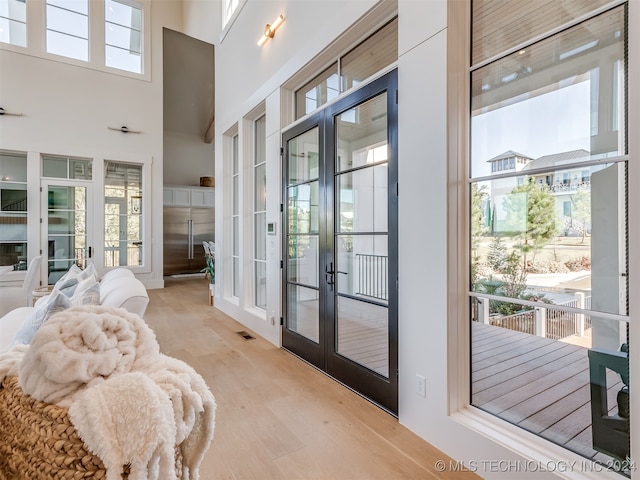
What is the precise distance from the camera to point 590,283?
139 cm

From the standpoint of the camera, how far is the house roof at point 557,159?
4.61ft

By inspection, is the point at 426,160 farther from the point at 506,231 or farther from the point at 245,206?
the point at 245,206

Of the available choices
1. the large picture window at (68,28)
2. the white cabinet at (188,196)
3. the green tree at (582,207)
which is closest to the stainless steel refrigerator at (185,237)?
the white cabinet at (188,196)

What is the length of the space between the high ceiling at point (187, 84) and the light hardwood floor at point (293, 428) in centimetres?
710

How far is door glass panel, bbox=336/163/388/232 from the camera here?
7.73 ft

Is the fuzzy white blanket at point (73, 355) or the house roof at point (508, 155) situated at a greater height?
the house roof at point (508, 155)

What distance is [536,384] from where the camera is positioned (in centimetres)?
163

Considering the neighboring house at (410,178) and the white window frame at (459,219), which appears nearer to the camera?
the neighboring house at (410,178)

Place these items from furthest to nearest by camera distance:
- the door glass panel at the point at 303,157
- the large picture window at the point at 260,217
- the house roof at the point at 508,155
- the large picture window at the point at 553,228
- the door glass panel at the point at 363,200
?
the large picture window at the point at 260,217, the door glass panel at the point at 303,157, the door glass panel at the point at 363,200, the house roof at the point at 508,155, the large picture window at the point at 553,228

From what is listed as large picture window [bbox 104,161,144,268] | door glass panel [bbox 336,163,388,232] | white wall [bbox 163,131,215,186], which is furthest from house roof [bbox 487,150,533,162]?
white wall [bbox 163,131,215,186]

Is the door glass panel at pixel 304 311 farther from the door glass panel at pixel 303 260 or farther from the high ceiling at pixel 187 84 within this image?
the high ceiling at pixel 187 84

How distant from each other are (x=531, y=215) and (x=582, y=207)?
0.68ft

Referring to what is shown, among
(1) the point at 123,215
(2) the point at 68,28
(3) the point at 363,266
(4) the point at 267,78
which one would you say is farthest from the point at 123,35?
(3) the point at 363,266

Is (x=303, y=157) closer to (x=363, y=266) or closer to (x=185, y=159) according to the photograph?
(x=363, y=266)
